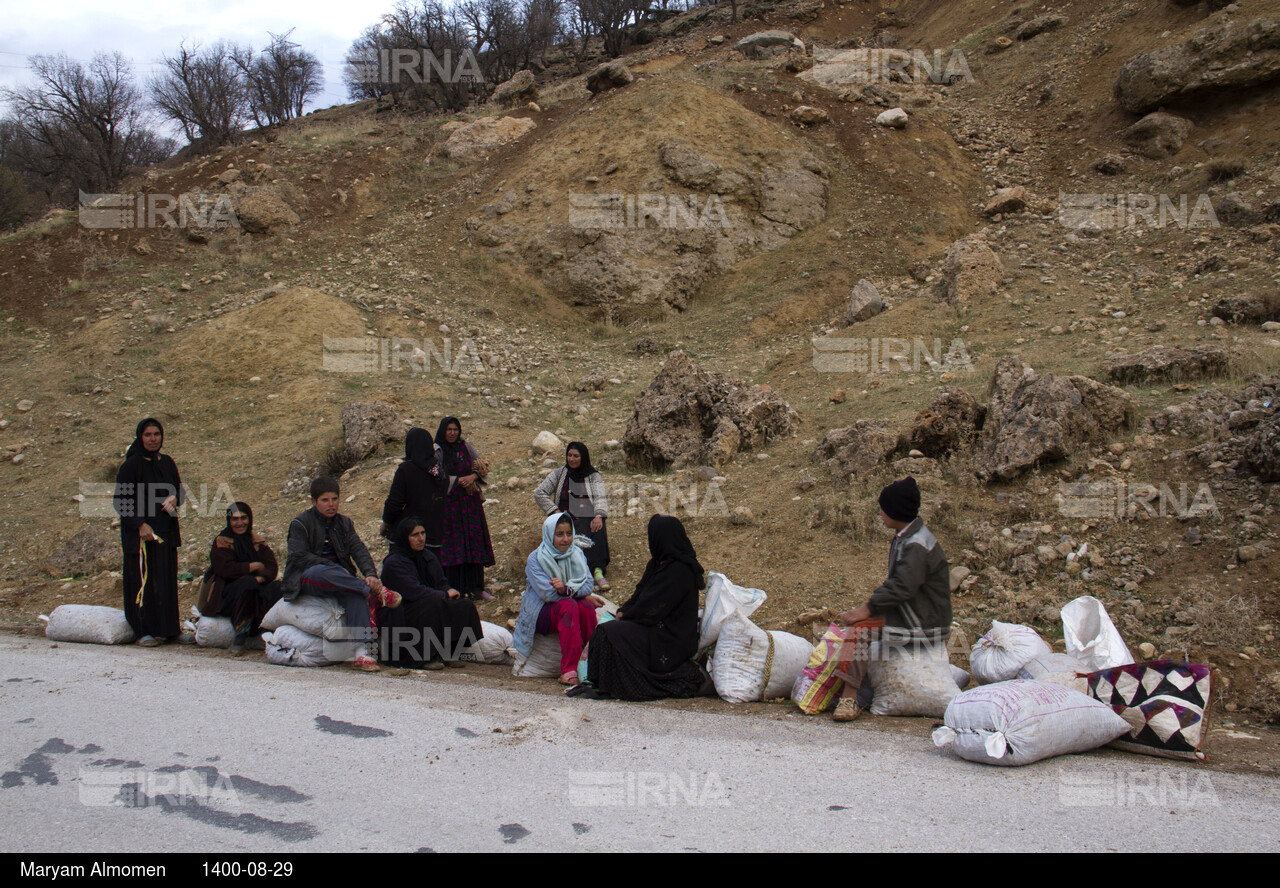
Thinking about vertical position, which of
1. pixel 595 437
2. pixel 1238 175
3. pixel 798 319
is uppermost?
pixel 1238 175

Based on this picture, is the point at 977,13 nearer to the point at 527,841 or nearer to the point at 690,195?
the point at 690,195

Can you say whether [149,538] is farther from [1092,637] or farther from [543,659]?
[1092,637]

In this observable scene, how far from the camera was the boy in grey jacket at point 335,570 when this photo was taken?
507 centimetres

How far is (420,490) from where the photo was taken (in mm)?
6328

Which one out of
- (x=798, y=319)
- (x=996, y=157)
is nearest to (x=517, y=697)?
(x=798, y=319)

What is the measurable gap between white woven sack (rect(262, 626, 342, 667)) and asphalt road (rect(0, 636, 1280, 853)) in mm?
757

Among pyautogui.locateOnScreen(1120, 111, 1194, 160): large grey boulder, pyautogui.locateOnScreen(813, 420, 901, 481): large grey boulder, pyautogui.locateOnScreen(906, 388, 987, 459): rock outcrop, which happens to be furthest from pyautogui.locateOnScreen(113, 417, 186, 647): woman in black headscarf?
pyautogui.locateOnScreen(1120, 111, 1194, 160): large grey boulder

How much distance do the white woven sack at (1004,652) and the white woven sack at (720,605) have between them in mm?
1234

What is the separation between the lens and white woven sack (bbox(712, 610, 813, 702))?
14.7 feet

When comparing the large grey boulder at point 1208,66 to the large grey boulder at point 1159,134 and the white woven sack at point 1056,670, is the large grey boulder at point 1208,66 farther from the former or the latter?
the white woven sack at point 1056,670

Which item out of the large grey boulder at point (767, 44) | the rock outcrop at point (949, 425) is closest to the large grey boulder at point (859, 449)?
the rock outcrop at point (949, 425)

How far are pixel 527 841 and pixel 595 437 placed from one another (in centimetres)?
839

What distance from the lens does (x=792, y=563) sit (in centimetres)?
661

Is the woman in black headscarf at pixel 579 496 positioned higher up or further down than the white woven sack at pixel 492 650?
higher up
